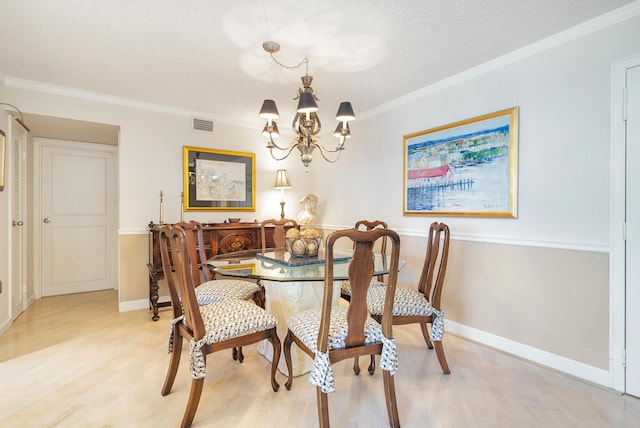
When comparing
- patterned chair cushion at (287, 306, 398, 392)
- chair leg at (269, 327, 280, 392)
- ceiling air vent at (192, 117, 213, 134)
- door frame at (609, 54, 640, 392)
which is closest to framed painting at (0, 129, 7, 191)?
ceiling air vent at (192, 117, 213, 134)

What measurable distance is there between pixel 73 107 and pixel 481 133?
404 centimetres

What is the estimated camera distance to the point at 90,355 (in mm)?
2443

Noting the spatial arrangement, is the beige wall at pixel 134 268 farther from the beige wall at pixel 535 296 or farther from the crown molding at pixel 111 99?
the beige wall at pixel 535 296

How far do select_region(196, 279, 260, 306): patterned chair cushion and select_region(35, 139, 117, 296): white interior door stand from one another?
292 centimetres

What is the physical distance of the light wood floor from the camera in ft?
5.55

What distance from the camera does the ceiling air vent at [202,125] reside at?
3932 millimetres

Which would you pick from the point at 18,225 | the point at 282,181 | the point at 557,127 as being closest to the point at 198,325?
the point at 557,127

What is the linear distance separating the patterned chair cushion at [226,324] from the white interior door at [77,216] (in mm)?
3488

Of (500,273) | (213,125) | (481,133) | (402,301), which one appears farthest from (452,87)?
(213,125)

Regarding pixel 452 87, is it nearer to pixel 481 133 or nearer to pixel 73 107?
pixel 481 133

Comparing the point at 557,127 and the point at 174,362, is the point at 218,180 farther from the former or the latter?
the point at 557,127

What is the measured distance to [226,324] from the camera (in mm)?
1733

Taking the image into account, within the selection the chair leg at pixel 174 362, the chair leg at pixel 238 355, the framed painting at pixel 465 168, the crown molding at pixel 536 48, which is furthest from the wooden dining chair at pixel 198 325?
the crown molding at pixel 536 48

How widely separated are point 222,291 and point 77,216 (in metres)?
3.26
